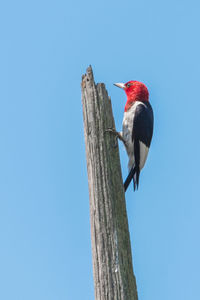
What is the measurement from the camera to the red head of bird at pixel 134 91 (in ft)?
18.5

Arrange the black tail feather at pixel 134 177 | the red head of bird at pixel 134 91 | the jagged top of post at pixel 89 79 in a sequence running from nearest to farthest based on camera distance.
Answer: the jagged top of post at pixel 89 79 → the black tail feather at pixel 134 177 → the red head of bird at pixel 134 91

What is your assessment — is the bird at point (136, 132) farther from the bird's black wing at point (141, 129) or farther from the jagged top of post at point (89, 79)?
the jagged top of post at point (89, 79)

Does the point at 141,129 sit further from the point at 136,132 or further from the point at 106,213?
the point at 106,213

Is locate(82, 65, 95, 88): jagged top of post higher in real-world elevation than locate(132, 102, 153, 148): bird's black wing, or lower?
lower

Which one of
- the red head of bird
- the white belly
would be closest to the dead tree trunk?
the white belly

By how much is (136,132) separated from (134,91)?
845 millimetres

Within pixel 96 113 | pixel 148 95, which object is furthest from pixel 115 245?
pixel 148 95

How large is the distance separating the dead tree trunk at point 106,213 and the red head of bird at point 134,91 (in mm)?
2220

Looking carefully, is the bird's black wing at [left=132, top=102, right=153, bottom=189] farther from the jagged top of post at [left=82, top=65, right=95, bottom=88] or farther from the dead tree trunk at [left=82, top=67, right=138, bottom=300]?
the dead tree trunk at [left=82, top=67, right=138, bottom=300]

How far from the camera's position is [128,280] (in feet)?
8.75

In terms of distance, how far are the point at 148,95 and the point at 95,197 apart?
10.3 feet

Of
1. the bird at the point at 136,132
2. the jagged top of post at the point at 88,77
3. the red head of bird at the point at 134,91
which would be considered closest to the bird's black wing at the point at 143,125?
the bird at the point at 136,132

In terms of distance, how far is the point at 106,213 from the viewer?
9.32ft

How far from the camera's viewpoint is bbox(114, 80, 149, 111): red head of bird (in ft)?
18.5
